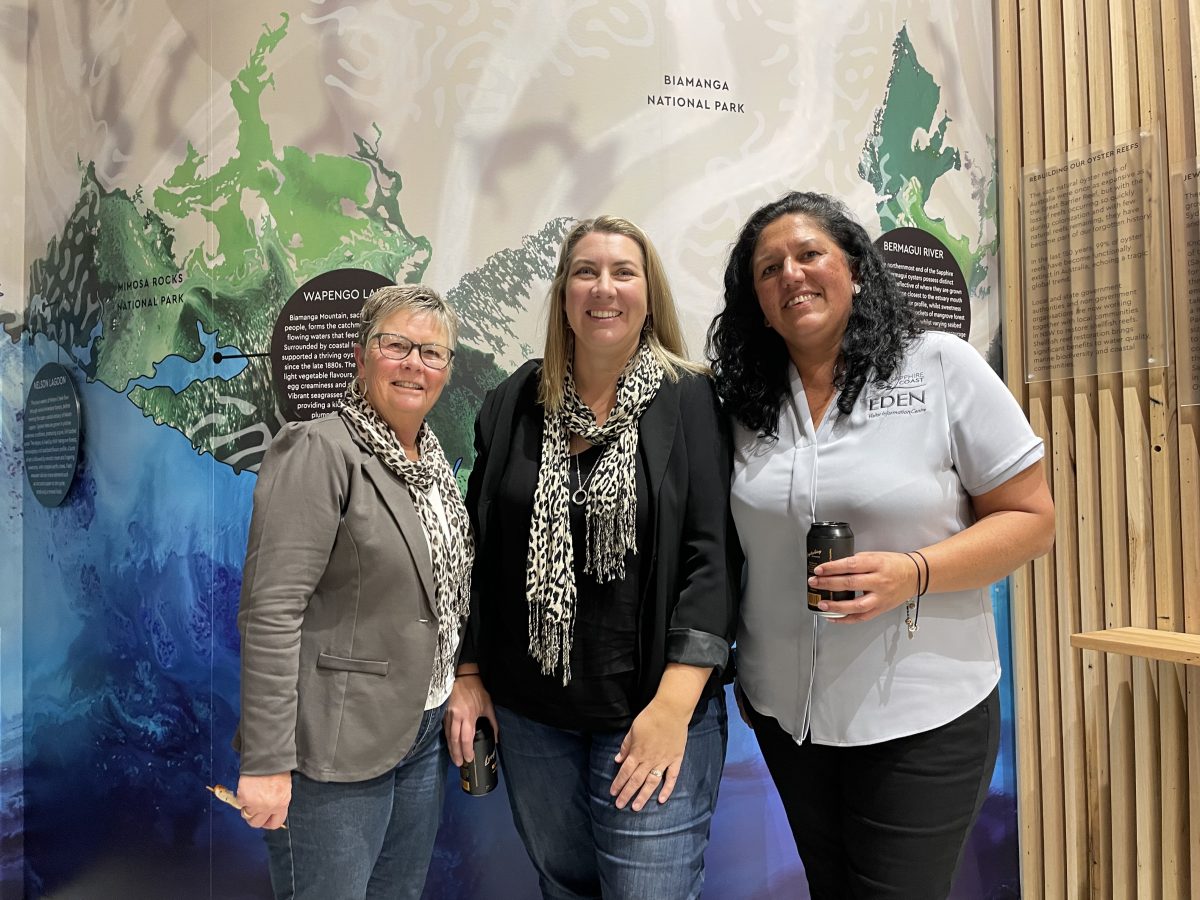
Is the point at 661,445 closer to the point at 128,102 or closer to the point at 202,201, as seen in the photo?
the point at 202,201

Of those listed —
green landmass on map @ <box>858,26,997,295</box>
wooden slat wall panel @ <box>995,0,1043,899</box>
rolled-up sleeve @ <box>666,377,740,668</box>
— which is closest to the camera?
rolled-up sleeve @ <box>666,377,740,668</box>

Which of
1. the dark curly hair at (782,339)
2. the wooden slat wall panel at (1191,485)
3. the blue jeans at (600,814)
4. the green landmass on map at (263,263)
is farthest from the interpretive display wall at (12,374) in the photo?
the wooden slat wall panel at (1191,485)

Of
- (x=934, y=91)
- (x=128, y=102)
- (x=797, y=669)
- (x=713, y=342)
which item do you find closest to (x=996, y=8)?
(x=934, y=91)

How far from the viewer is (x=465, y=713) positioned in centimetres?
192

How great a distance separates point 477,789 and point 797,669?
2.76 ft

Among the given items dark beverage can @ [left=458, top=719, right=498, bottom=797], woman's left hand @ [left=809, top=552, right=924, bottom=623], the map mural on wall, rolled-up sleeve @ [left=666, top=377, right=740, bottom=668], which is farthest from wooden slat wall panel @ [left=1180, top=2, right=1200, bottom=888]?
dark beverage can @ [left=458, top=719, right=498, bottom=797]

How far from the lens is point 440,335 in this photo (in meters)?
1.92

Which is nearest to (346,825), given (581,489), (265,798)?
(265,798)

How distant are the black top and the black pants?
0.47 metres

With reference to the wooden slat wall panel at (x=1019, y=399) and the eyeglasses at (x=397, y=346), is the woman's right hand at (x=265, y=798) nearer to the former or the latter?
the eyeglasses at (x=397, y=346)

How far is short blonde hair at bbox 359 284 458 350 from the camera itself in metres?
1.89

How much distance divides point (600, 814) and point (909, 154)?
2.73m

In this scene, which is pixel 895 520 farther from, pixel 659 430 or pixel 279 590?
pixel 279 590

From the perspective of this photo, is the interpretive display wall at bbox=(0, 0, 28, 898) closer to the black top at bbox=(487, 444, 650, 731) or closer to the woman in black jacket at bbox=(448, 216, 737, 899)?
the woman in black jacket at bbox=(448, 216, 737, 899)
